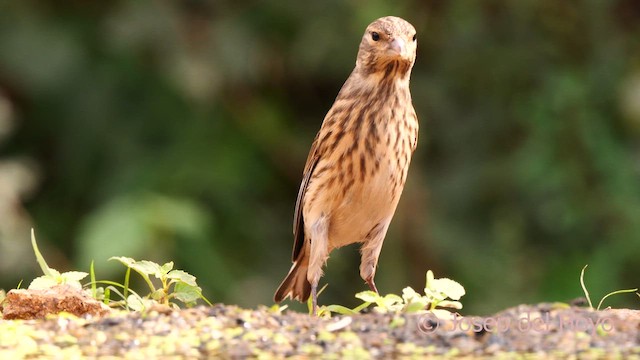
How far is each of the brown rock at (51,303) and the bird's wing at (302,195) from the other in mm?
1573

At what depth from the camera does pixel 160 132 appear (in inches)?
376

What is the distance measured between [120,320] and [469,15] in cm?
562

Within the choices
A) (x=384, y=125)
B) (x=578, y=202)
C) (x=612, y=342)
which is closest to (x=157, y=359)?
(x=612, y=342)

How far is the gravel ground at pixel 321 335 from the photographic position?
4.19m

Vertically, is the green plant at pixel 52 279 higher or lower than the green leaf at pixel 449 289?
lower

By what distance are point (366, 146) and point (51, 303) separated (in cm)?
171

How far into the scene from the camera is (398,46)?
19.3 ft

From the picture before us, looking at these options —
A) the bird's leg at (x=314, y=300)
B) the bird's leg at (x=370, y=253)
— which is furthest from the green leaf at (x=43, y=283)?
the bird's leg at (x=370, y=253)

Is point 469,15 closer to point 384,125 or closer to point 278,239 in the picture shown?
point 278,239

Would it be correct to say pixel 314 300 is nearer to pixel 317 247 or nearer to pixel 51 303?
pixel 317 247

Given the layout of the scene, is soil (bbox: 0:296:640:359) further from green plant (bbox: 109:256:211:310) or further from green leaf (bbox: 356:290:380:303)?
green plant (bbox: 109:256:211:310)

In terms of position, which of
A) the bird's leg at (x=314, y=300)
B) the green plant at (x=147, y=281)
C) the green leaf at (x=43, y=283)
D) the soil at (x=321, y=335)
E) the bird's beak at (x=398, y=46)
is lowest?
the soil at (x=321, y=335)

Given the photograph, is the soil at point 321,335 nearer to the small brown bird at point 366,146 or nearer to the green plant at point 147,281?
A: the green plant at point 147,281

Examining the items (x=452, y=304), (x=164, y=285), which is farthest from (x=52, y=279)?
(x=452, y=304)
